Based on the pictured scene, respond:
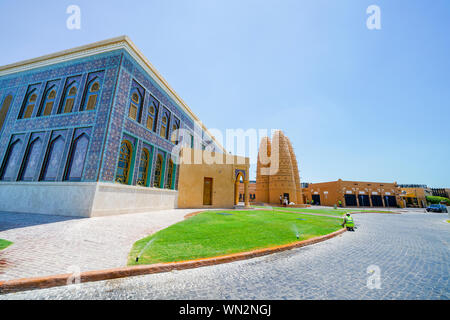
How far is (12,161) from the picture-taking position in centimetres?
1168

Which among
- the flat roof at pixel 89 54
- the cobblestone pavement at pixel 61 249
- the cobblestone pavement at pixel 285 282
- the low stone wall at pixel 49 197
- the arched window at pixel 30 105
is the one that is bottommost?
the cobblestone pavement at pixel 285 282

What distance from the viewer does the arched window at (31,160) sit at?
11.0m

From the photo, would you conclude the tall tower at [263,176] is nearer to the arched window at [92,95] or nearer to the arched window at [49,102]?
the arched window at [92,95]

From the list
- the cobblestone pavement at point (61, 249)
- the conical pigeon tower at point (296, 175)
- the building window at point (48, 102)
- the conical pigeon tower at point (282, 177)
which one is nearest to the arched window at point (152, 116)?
the building window at point (48, 102)

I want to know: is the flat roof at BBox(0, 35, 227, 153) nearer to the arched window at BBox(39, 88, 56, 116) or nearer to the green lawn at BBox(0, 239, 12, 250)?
the arched window at BBox(39, 88, 56, 116)

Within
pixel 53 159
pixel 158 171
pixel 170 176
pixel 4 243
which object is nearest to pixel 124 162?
pixel 158 171

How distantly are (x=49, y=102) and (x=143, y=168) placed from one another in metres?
7.59

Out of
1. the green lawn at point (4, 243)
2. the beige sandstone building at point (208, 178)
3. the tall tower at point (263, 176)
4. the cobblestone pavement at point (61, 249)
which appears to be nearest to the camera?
the cobblestone pavement at point (61, 249)

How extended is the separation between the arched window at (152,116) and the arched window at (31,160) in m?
6.64

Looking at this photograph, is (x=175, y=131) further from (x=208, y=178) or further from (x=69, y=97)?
(x=69, y=97)

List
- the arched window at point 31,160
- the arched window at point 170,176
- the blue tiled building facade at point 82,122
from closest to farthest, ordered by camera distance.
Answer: the blue tiled building facade at point 82,122
the arched window at point 31,160
the arched window at point 170,176
